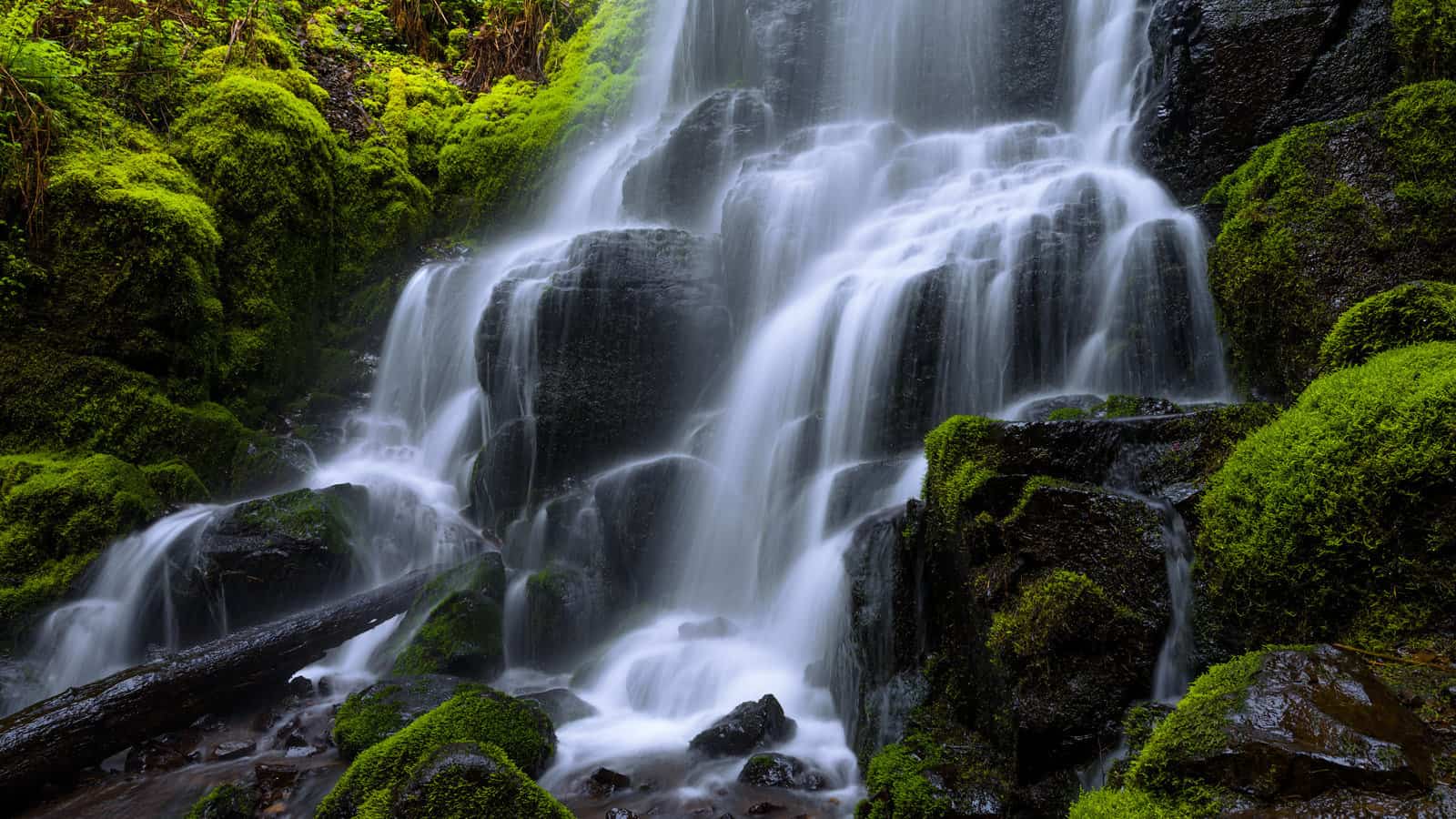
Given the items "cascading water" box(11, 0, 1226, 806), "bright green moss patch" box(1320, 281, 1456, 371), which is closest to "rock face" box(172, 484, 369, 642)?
"cascading water" box(11, 0, 1226, 806)

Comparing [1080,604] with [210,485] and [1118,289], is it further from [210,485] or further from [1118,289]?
[210,485]

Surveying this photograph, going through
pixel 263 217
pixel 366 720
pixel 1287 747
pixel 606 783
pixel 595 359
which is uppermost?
pixel 263 217

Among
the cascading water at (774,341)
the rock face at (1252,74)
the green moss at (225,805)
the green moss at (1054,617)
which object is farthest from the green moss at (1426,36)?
the green moss at (225,805)

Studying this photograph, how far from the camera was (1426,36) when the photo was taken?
239 inches

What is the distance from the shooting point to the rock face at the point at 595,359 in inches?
384

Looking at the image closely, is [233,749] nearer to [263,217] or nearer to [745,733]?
[745,733]

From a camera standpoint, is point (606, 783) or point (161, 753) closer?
point (606, 783)

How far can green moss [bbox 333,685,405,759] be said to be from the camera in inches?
218

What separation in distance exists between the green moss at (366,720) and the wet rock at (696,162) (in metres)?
9.56

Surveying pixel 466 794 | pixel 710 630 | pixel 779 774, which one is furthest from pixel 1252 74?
pixel 466 794

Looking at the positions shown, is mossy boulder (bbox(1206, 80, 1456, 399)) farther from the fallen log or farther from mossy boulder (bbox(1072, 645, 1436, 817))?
the fallen log

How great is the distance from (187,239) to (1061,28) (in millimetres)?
14306

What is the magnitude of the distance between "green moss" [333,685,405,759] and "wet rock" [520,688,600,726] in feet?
3.44

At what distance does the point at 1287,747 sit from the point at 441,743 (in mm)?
4426
